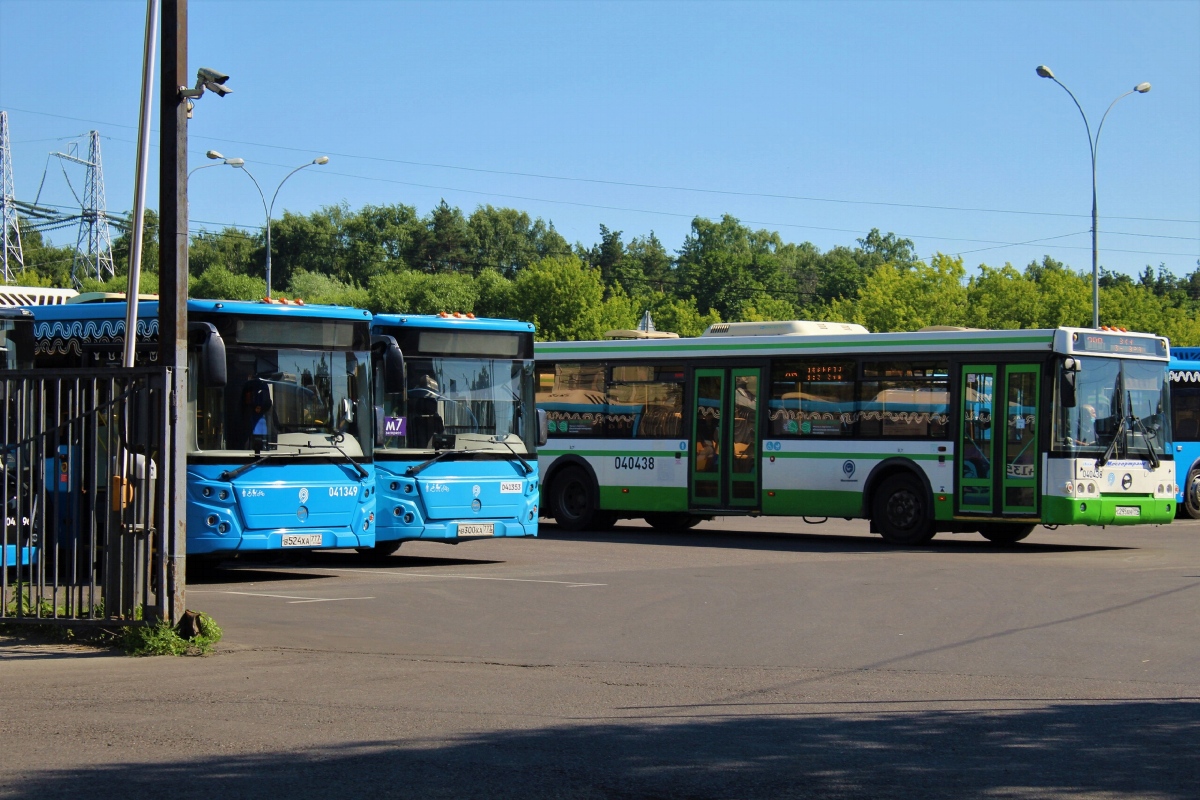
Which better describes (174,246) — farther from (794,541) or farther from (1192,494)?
(1192,494)

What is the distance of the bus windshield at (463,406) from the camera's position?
59.0 ft

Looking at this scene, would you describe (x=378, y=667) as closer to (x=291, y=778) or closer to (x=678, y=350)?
(x=291, y=778)

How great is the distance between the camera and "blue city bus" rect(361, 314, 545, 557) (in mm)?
17734

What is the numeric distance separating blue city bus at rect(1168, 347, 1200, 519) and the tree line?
3232 cm

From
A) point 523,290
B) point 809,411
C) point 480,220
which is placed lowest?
point 809,411

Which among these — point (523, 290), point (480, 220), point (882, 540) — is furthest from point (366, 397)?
point (480, 220)

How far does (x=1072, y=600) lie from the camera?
14227mm

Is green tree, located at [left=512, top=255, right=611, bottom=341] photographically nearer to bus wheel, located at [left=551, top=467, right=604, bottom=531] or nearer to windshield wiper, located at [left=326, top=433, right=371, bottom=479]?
bus wheel, located at [left=551, top=467, right=604, bottom=531]

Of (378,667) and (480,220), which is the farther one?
(480,220)

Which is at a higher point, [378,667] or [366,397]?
[366,397]

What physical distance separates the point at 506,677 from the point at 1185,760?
14.4 ft

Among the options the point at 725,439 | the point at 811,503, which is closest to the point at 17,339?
the point at 725,439

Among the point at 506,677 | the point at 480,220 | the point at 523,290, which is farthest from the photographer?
the point at 480,220

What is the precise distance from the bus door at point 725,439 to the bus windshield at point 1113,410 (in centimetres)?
491
